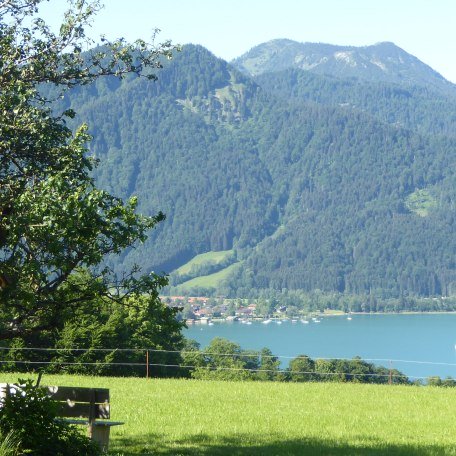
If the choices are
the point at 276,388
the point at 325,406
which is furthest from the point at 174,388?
the point at 325,406

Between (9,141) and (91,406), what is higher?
(9,141)

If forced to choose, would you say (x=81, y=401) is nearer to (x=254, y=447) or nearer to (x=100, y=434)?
(x=100, y=434)

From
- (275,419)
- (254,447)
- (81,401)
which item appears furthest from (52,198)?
(275,419)

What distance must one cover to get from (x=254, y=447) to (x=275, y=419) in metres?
3.58

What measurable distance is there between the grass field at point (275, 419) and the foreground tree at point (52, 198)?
271cm

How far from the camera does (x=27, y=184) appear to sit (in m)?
12.6

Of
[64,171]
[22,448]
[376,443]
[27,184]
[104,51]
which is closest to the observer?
[22,448]

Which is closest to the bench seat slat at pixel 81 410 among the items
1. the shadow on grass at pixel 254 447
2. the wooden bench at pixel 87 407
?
the wooden bench at pixel 87 407

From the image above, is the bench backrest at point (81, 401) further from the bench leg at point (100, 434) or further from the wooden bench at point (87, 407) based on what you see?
the bench leg at point (100, 434)

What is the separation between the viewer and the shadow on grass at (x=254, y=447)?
1376 cm

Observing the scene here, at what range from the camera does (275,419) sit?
58.9 feet

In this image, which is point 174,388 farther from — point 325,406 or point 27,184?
point 27,184

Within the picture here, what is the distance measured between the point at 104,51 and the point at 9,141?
2.43 m

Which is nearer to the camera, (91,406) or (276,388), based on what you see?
(91,406)
